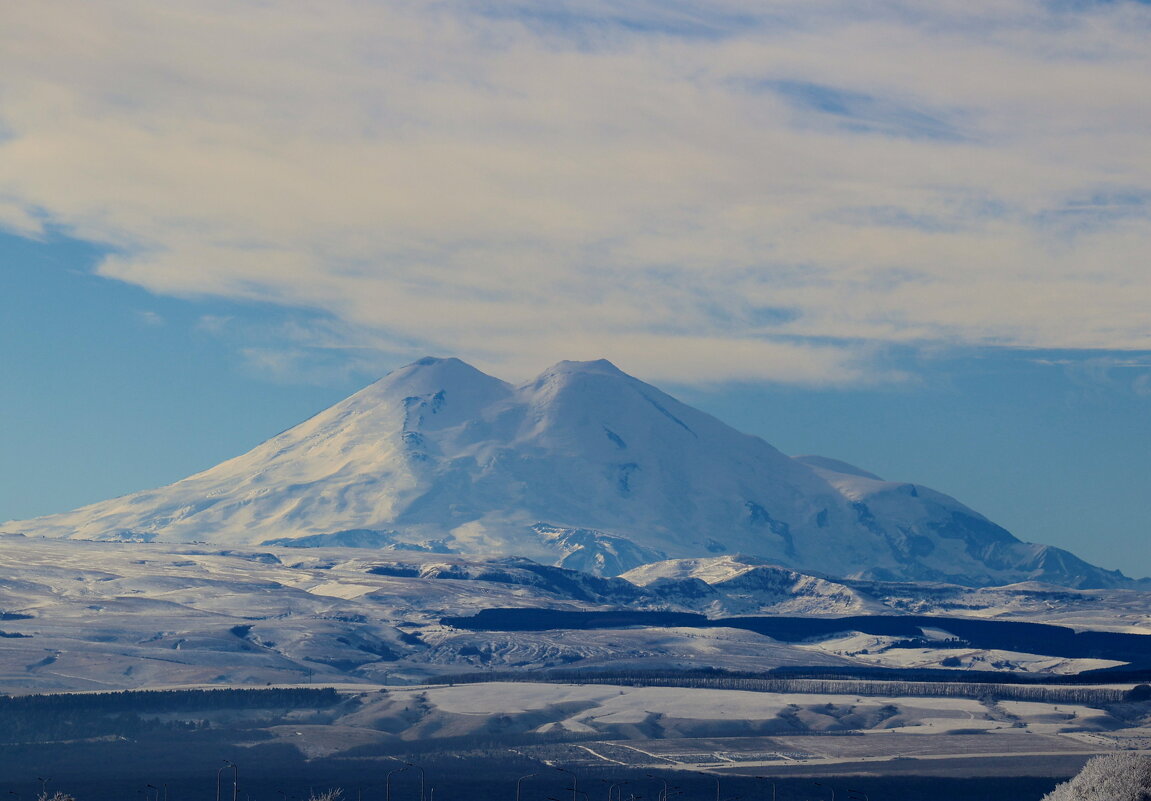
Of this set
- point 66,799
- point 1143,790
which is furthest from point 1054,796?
point 66,799

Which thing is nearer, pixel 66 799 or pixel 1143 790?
pixel 1143 790

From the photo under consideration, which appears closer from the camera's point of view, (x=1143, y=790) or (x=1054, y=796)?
(x=1143, y=790)

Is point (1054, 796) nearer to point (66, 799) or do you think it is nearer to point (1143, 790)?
point (1143, 790)
